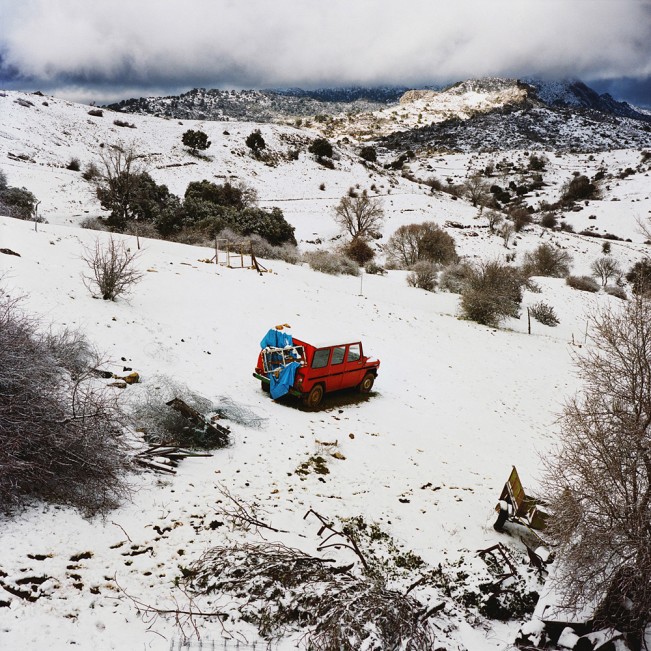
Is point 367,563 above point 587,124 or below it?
below

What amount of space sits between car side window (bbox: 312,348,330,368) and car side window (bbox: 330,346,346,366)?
0.71ft

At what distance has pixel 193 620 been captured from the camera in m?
4.43

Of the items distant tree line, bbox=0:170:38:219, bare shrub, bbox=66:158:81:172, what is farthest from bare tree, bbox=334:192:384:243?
bare shrub, bbox=66:158:81:172

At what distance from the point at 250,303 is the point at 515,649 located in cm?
1518

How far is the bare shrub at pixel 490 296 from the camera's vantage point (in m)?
25.5

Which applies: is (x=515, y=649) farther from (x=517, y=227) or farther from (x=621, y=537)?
(x=517, y=227)

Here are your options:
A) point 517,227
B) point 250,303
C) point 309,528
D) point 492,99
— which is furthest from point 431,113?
point 309,528

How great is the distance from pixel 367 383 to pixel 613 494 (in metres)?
8.26

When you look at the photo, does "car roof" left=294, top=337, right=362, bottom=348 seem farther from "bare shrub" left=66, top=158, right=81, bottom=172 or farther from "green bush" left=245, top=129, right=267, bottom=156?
"green bush" left=245, top=129, right=267, bottom=156

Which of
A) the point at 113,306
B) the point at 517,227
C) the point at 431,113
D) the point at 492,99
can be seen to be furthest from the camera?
the point at 492,99

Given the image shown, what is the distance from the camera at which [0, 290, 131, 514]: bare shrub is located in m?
5.24

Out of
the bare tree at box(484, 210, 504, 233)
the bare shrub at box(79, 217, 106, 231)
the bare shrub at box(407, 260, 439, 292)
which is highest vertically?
the bare tree at box(484, 210, 504, 233)

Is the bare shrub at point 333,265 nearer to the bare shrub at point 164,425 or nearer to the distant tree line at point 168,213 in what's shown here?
the distant tree line at point 168,213

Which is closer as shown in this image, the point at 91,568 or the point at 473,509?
the point at 91,568
